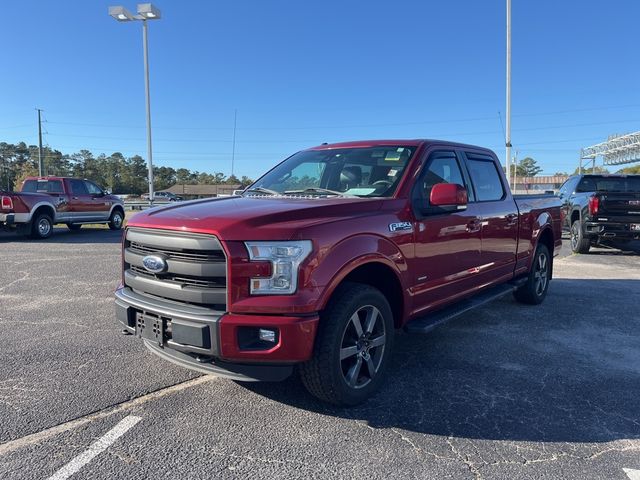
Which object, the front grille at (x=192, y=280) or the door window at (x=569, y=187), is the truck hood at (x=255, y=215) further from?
the door window at (x=569, y=187)

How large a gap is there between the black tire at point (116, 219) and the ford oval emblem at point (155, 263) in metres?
15.8

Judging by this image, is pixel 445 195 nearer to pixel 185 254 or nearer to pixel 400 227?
pixel 400 227

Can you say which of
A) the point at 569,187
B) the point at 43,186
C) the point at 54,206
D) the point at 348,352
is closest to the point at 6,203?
the point at 54,206

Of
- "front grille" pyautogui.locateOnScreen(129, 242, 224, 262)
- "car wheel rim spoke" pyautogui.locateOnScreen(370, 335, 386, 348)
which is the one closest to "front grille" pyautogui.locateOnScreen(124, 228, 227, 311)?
"front grille" pyautogui.locateOnScreen(129, 242, 224, 262)

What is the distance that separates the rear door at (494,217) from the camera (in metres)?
5.02

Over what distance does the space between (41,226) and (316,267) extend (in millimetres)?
13750

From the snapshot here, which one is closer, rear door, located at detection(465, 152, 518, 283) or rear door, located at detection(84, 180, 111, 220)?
rear door, located at detection(465, 152, 518, 283)

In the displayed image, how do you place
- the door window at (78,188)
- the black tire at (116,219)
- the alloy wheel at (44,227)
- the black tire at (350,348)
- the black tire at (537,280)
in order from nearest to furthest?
the black tire at (350,348) < the black tire at (537,280) < the alloy wheel at (44,227) < the door window at (78,188) < the black tire at (116,219)

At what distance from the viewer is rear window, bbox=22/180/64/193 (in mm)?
15703

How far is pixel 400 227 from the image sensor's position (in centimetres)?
372

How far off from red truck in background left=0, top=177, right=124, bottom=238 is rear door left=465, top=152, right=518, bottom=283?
12822 mm

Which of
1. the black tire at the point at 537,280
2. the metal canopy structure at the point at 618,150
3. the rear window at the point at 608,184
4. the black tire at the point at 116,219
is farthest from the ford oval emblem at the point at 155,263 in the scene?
the metal canopy structure at the point at 618,150

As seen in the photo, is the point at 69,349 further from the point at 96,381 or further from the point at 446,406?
the point at 446,406

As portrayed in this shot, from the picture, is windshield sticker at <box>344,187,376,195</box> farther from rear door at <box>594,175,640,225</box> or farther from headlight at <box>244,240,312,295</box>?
rear door at <box>594,175,640,225</box>
